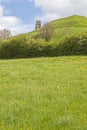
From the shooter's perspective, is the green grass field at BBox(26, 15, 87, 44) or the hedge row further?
the green grass field at BBox(26, 15, 87, 44)

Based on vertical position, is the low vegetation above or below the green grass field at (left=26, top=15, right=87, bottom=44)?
below

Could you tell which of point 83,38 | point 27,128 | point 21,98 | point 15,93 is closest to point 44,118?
point 27,128

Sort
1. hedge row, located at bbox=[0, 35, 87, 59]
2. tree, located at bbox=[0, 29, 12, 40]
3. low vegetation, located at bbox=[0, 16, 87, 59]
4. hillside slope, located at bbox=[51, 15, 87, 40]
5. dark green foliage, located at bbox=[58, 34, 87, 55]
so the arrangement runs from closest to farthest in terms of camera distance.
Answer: dark green foliage, located at bbox=[58, 34, 87, 55], hedge row, located at bbox=[0, 35, 87, 59], low vegetation, located at bbox=[0, 16, 87, 59], hillside slope, located at bbox=[51, 15, 87, 40], tree, located at bbox=[0, 29, 12, 40]

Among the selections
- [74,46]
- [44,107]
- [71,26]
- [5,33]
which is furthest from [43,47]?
[5,33]

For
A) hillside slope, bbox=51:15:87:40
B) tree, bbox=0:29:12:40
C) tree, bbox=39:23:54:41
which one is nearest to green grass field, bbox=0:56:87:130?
tree, bbox=39:23:54:41

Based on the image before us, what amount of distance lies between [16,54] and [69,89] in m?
39.0

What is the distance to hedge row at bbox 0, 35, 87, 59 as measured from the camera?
50719 millimetres

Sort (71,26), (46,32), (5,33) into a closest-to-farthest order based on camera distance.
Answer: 1. (46,32)
2. (71,26)
3. (5,33)

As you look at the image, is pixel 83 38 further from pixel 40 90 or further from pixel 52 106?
pixel 52 106

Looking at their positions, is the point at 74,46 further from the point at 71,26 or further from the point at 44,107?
the point at 71,26

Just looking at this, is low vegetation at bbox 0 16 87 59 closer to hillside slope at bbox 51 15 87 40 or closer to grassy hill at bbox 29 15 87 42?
grassy hill at bbox 29 15 87 42

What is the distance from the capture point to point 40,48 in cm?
5288

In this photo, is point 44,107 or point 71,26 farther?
point 71,26

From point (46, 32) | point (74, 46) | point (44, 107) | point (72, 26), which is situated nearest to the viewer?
point (44, 107)
